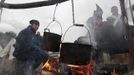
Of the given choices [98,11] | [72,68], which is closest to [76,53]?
[72,68]

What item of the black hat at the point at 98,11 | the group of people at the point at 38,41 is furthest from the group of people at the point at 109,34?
the black hat at the point at 98,11

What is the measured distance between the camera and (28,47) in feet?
26.6

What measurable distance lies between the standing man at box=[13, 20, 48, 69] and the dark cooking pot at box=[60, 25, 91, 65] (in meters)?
1.66

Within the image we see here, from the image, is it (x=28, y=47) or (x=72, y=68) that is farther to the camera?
(x=28, y=47)

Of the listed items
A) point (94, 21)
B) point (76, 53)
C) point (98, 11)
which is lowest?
point (76, 53)

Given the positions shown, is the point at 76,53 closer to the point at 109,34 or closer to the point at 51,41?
the point at 51,41

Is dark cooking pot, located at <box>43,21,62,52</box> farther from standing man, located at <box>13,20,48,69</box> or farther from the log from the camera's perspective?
the log

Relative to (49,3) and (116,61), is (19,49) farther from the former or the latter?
(116,61)

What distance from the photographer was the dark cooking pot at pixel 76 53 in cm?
654

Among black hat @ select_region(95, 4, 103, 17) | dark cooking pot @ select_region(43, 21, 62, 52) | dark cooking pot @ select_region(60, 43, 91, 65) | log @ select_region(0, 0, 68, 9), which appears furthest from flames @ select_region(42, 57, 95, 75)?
black hat @ select_region(95, 4, 103, 17)

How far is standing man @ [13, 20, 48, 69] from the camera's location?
8.13m

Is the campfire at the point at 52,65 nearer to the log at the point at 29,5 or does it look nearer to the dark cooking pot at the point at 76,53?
the log at the point at 29,5

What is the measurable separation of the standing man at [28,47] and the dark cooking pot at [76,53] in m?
1.66

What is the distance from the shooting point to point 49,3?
7895 millimetres
